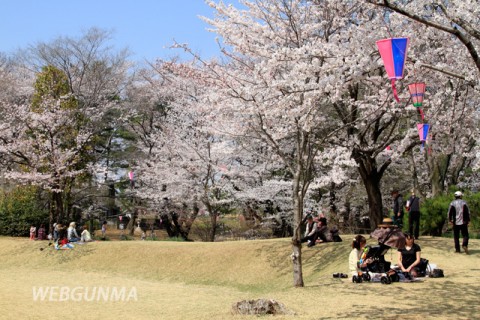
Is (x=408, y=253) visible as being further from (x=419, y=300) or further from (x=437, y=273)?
(x=419, y=300)

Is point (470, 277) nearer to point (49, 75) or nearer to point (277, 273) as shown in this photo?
point (277, 273)

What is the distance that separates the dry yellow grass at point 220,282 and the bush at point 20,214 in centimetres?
365

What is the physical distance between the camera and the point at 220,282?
14859 millimetres

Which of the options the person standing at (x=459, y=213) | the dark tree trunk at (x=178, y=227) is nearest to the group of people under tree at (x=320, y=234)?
the person standing at (x=459, y=213)

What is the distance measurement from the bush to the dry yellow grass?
144 inches

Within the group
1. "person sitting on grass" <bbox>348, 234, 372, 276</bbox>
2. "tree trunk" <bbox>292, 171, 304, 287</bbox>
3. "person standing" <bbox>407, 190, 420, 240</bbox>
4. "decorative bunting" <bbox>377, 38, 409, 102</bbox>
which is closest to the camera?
"decorative bunting" <bbox>377, 38, 409, 102</bbox>

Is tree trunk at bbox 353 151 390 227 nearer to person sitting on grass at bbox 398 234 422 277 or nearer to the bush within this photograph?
person sitting on grass at bbox 398 234 422 277

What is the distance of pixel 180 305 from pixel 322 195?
16.5 m

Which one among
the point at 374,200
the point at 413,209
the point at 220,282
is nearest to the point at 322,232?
the point at 374,200

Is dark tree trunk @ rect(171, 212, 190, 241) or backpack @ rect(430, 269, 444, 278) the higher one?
dark tree trunk @ rect(171, 212, 190, 241)

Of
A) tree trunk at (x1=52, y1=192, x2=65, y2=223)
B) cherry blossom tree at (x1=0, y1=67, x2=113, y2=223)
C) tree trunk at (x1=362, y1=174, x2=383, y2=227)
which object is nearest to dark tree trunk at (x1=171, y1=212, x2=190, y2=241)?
cherry blossom tree at (x1=0, y1=67, x2=113, y2=223)

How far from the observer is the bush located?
84.7ft

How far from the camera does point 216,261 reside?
16.5 metres

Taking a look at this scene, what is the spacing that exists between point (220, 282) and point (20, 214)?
1539cm
